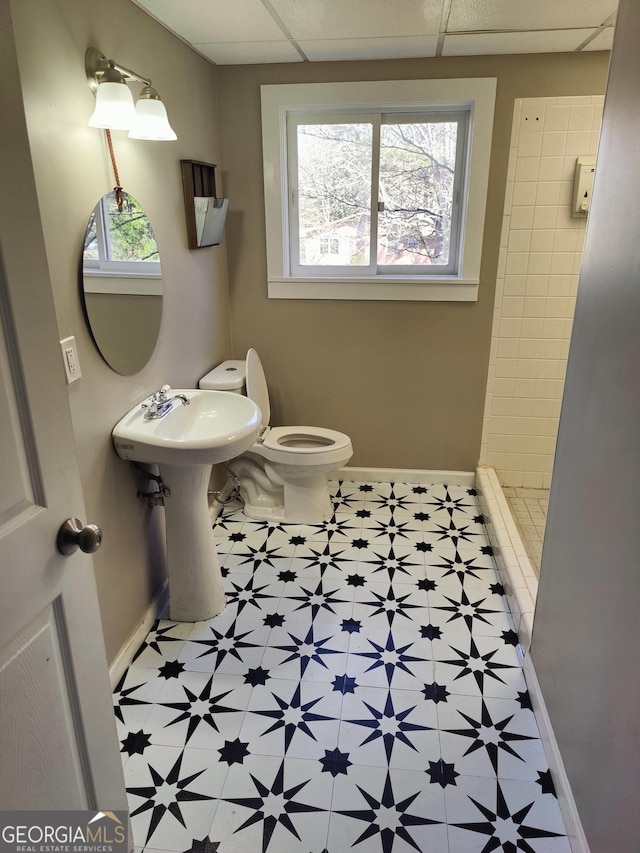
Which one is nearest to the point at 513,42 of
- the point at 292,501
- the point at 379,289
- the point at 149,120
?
the point at 379,289

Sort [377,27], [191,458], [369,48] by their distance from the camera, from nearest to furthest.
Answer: [191,458] < [377,27] < [369,48]

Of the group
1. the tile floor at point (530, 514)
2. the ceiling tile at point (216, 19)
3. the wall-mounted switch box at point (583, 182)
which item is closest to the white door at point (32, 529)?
the ceiling tile at point (216, 19)

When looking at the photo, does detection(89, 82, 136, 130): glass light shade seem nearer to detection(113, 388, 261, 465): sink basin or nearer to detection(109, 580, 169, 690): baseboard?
detection(113, 388, 261, 465): sink basin

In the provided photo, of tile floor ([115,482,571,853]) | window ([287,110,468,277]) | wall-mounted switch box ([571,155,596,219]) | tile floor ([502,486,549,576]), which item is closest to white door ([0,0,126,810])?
tile floor ([115,482,571,853])

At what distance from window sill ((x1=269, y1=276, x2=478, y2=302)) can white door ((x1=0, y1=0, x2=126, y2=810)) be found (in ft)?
6.92

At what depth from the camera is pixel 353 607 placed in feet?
7.63

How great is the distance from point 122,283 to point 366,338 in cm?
149

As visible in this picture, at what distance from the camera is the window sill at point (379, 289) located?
293cm

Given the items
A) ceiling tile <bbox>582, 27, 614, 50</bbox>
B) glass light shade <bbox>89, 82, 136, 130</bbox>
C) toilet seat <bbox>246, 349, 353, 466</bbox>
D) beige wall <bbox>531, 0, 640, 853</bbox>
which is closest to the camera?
beige wall <bbox>531, 0, 640, 853</bbox>

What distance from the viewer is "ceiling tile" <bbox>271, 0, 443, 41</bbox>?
1963mm

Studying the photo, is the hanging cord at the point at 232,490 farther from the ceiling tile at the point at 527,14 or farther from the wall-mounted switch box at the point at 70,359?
the ceiling tile at the point at 527,14

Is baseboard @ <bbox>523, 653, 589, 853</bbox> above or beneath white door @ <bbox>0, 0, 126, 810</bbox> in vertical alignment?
beneath

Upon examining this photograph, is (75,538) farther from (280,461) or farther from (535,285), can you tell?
(535,285)

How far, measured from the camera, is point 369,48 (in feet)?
8.18
